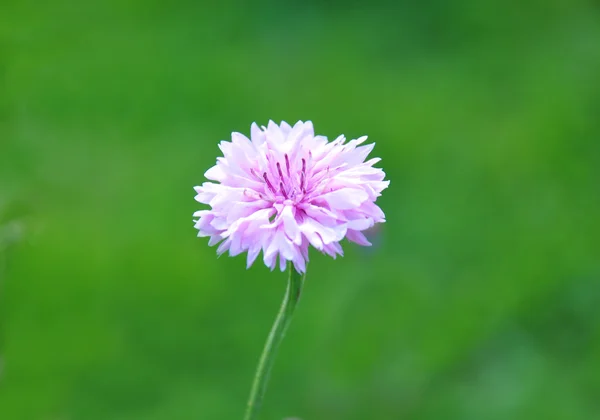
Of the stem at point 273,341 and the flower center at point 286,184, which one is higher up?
the flower center at point 286,184

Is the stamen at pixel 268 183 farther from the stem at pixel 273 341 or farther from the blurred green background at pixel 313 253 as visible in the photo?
the blurred green background at pixel 313 253

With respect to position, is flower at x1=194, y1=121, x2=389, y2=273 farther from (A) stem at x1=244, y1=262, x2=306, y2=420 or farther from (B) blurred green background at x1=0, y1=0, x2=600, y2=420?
(B) blurred green background at x1=0, y1=0, x2=600, y2=420

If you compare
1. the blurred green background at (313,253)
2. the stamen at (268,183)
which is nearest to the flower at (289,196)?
the stamen at (268,183)

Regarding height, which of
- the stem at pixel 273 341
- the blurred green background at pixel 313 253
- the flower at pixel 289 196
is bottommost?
the stem at pixel 273 341

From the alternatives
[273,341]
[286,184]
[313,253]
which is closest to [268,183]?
[286,184]
